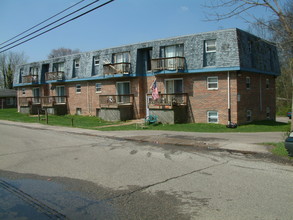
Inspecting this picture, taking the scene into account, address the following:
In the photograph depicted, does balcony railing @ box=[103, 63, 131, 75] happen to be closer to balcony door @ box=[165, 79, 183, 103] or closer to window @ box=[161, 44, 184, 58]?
window @ box=[161, 44, 184, 58]

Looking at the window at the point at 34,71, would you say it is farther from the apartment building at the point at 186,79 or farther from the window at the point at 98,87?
the window at the point at 98,87

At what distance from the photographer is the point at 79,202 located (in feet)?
18.2

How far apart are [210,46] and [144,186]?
Answer: 16754mm

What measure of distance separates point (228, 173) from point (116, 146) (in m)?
5.91

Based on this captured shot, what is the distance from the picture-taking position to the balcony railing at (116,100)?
2608 centimetres

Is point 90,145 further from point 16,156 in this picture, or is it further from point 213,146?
point 213,146

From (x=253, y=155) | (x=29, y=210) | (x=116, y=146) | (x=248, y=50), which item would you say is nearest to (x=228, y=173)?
(x=253, y=155)

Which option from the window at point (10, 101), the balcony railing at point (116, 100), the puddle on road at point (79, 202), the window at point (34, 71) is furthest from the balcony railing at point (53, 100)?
the puddle on road at point (79, 202)

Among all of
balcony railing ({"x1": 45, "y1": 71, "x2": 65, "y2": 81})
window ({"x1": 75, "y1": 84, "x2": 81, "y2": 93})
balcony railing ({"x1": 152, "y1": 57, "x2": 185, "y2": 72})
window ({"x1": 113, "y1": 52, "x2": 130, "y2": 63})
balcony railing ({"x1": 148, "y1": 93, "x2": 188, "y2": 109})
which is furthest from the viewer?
balcony railing ({"x1": 45, "y1": 71, "x2": 65, "y2": 81})

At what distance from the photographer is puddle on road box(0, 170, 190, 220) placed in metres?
4.92

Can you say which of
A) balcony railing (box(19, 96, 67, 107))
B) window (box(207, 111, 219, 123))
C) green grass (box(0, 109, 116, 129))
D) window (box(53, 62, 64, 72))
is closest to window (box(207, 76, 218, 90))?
window (box(207, 111, 219, 123))

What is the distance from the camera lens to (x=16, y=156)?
1036 cm

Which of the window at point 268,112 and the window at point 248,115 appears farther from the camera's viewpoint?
the window at point 268,112

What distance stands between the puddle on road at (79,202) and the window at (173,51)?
1752 cm
